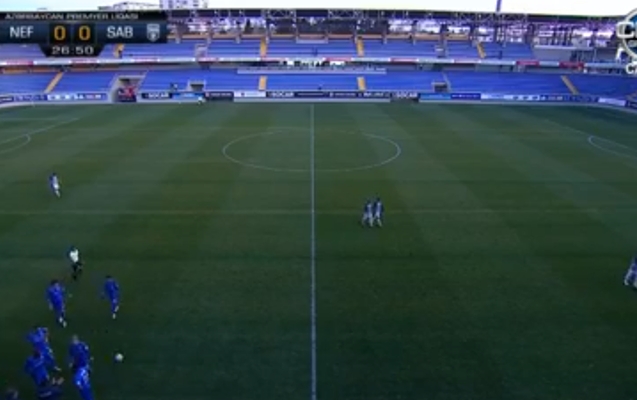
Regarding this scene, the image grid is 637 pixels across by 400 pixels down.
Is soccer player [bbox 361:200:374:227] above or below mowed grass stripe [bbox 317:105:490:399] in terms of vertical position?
above

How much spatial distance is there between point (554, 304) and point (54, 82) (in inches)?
2422

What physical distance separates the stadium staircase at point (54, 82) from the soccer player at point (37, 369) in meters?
56.1

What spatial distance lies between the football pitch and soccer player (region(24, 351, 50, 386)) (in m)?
0.72

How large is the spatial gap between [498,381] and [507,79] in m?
58.9

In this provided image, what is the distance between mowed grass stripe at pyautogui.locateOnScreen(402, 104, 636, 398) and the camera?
10742 millimetres

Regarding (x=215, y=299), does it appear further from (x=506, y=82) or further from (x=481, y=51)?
(x=481, y=51)

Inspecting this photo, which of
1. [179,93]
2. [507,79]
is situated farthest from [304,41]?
[507,79]

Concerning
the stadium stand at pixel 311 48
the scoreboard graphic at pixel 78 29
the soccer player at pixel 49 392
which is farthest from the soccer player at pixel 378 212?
the stadium stand at pixel 311 48

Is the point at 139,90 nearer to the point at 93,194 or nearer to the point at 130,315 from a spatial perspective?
the point at 93,194

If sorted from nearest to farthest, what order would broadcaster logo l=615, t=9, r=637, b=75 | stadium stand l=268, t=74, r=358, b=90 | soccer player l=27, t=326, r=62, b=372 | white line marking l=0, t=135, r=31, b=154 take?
soccer player l=27, t=326, r=62, b=372, broadcaster logo l=615, t=9, r=637, b=75, white line marking l=0, t=135, r=31, b=154, stadium stand l=268, t=74, r=358, b=90

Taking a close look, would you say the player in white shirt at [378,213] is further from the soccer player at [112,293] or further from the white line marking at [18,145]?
the white line marking at [18,145]

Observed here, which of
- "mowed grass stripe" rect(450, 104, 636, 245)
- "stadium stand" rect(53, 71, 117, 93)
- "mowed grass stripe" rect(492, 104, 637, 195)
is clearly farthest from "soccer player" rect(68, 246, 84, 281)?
"stadium stand" rect(53, 71, 117, 93)

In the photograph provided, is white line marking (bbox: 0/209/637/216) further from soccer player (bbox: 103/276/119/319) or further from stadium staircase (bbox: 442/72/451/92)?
stadium staircase (bbox: 442/72/451/92)

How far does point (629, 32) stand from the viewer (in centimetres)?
1634
